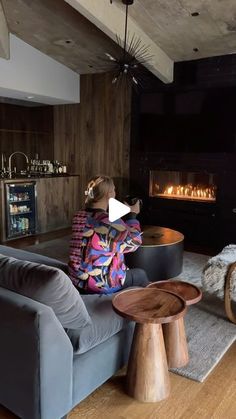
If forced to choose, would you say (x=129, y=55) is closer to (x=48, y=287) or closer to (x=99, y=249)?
(x=99, y=249)

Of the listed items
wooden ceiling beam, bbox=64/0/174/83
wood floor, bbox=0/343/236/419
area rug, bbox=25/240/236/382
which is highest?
wooden ceiling beam, bbox=64/0/174/83

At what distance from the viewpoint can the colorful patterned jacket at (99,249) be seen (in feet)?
6.86

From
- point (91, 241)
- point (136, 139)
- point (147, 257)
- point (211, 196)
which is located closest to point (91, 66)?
point (136, 139)

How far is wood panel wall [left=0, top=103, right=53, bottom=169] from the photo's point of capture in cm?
639

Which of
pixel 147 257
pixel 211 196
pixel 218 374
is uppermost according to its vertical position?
pixel 211 196

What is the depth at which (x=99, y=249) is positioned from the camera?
2.10m

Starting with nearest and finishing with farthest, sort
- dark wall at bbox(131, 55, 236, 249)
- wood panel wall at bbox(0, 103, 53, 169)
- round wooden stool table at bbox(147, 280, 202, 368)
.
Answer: round wooden stool table at bbox(147, 280, 202, 368)
dark wall at bbox(131, 55, 236, 249)
wood panel wall at bbox(0, 103, 53, 169)

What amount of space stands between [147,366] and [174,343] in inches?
15.1

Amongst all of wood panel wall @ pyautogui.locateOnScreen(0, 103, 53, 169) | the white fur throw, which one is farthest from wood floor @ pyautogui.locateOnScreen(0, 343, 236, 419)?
wood panel wall @ pyautogui.locateOnScreen(0, 103, 53, 169)

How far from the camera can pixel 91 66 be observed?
573cm

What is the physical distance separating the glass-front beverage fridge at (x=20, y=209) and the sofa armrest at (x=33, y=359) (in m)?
3.62

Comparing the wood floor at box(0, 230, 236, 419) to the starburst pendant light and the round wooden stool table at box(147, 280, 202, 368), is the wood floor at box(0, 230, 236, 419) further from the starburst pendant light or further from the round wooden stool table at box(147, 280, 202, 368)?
the starburst pendant light

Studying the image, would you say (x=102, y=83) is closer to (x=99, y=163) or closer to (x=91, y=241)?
(x=99, y=163)

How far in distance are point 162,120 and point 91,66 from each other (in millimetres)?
1535
